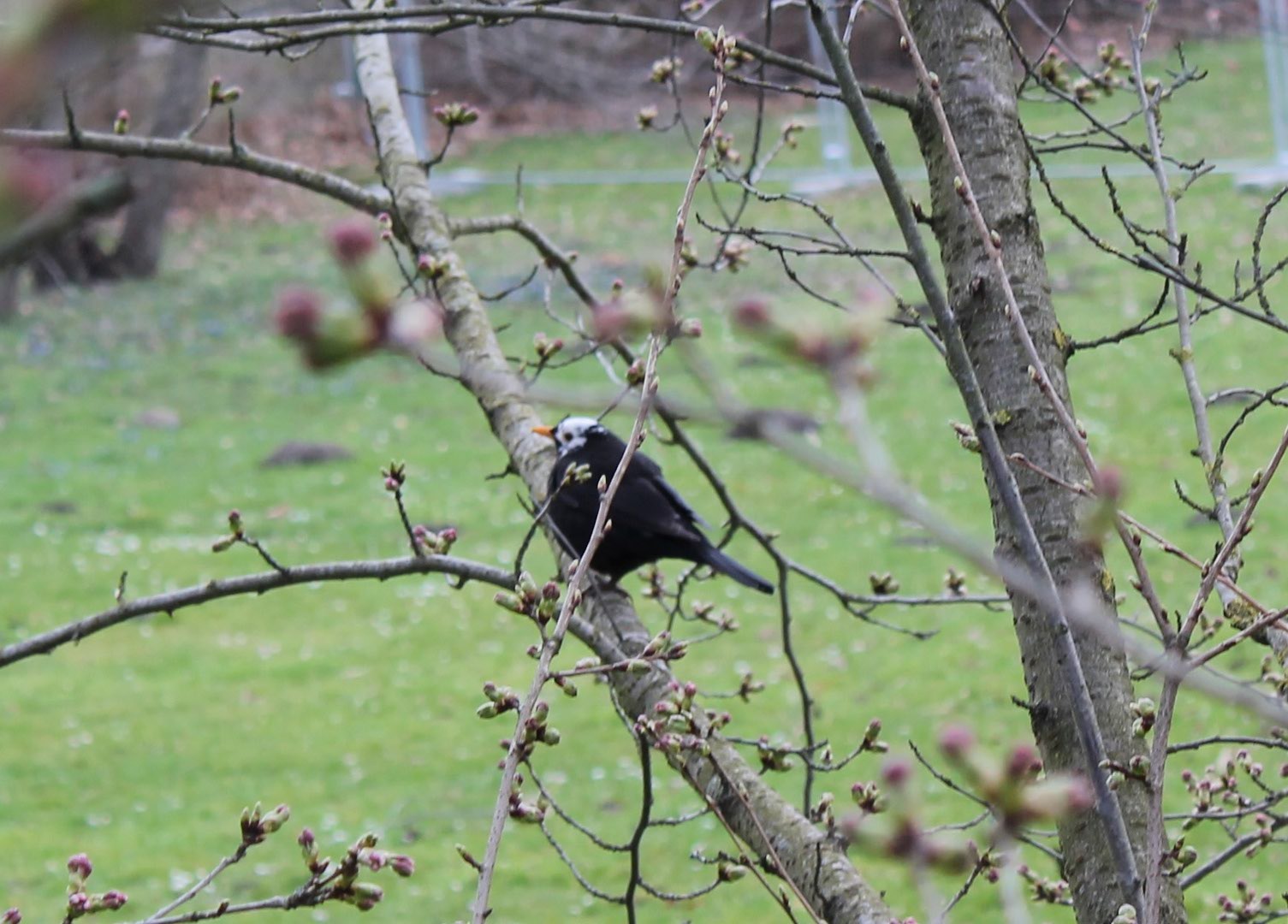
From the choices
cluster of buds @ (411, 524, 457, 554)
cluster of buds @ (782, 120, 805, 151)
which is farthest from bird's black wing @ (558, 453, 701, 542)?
cluster of buds @ (411, 524, 457, 554)

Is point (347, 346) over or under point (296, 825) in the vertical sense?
under

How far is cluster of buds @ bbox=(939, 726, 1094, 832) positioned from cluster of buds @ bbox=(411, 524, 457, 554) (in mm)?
1570

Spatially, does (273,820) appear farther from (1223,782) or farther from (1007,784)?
(1223,782)

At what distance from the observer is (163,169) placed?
13.6 m

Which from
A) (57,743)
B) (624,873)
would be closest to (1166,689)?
(624,873)

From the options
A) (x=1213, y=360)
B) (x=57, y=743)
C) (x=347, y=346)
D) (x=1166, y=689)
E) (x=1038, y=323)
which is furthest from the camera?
(x=1213, y=360)

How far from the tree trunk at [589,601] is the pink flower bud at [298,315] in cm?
61

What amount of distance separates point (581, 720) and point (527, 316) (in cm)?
861

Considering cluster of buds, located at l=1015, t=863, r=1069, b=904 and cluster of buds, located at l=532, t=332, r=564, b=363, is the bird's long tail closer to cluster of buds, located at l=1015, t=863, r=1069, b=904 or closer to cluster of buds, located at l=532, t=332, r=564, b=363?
cluster of buds, located at l=1015, t=863, r=1069, b=904

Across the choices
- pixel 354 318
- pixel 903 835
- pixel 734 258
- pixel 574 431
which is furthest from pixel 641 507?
pixel 354 318

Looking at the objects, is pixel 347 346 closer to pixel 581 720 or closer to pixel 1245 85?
pixel 581 720

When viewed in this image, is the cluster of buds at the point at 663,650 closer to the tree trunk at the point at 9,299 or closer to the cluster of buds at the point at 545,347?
the cluster of buds at the point at 545,347

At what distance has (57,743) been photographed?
27.6 feet

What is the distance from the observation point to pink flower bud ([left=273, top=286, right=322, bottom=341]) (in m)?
0.68
